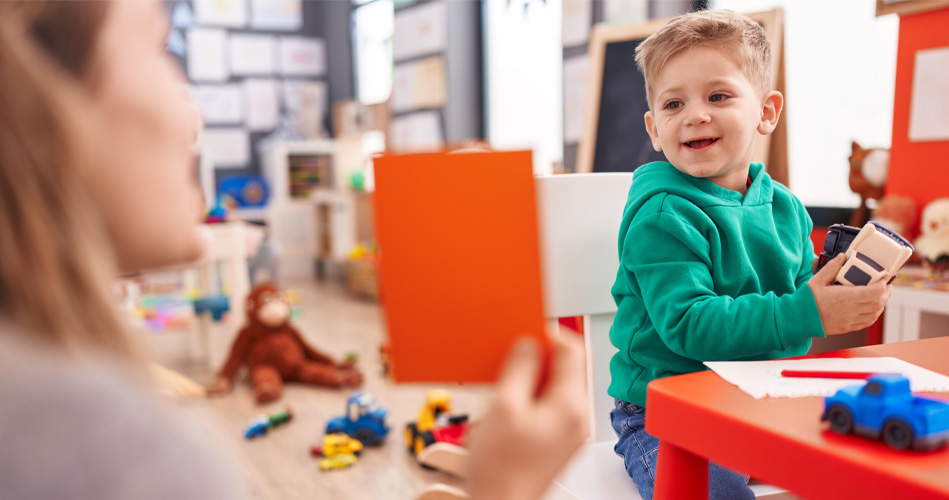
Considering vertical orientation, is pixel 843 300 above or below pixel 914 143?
below

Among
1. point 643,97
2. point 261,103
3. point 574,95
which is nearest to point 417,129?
point 574,95

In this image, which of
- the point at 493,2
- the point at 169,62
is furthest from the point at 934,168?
the point at 493,2

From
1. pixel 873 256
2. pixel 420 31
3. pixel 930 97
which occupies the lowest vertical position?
pixel 873 256

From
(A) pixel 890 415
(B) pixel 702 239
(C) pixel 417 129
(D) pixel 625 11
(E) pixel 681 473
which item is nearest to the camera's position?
(A) pixel 890 415

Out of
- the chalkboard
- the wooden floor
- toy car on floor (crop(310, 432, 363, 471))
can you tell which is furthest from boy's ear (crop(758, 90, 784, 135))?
toy car on floor (crop(310, 432, 363, 471))

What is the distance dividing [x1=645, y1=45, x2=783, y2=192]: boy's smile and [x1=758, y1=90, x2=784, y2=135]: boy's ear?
0.07 metres

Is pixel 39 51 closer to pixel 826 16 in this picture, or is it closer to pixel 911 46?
pixel 911 46

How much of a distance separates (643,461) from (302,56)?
5.49 meters

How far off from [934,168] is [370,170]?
171 cm

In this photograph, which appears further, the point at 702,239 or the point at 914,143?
the point at 914,143

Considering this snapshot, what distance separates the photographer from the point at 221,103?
549cm

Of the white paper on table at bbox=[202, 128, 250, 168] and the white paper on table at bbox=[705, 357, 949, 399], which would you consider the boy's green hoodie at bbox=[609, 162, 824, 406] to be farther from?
the white paper on table at bbox=[202, 128, 250, 168]

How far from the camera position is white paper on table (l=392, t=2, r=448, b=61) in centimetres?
406

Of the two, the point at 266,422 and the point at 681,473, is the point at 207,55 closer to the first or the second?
the point at 266,422
